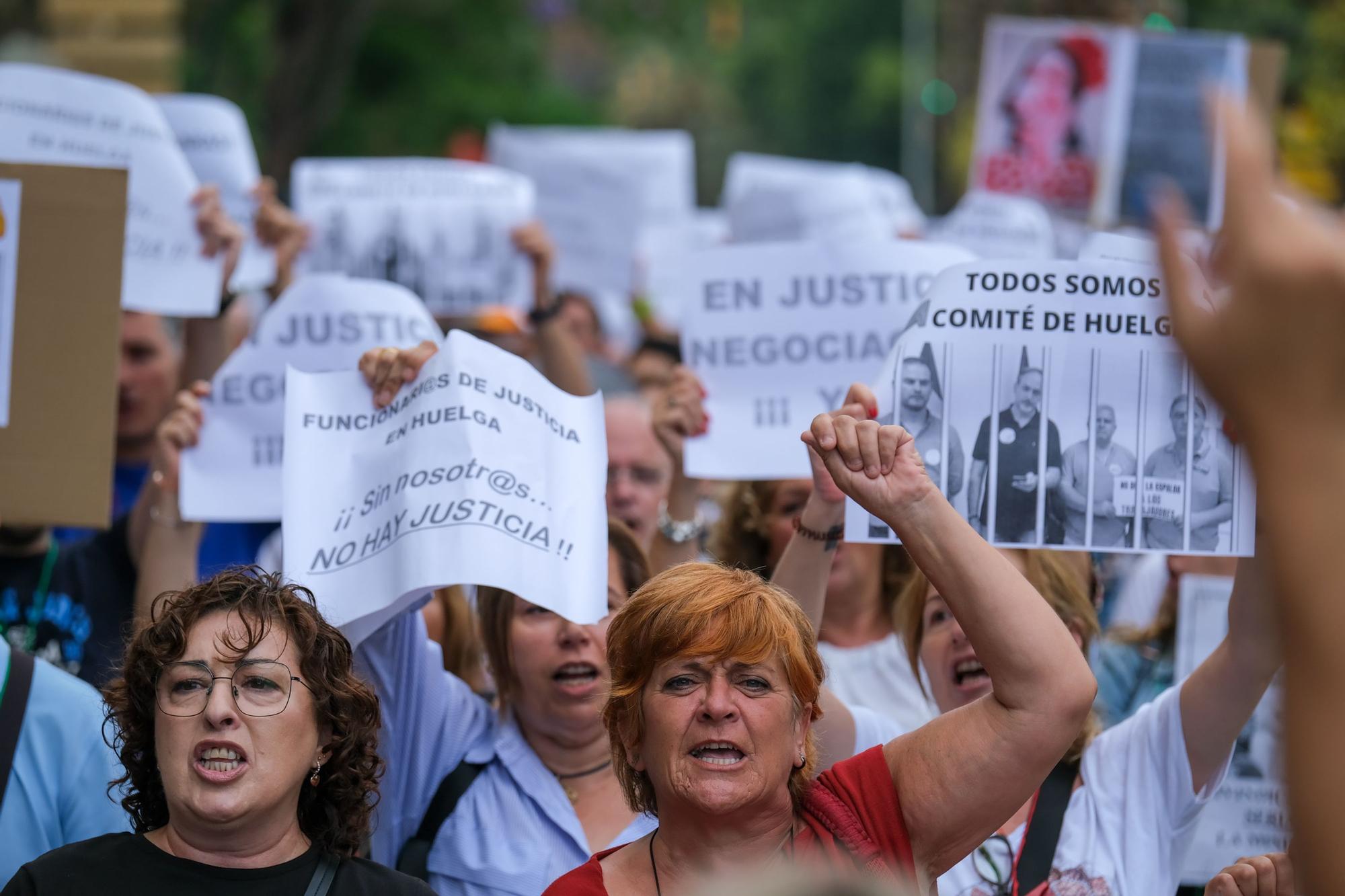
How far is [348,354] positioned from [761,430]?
1.10m

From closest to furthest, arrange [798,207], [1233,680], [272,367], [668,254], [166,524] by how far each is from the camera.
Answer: [1233,680]
[166,524]
[272,367]
[798,207]
[668,254]

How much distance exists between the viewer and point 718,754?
250 cm

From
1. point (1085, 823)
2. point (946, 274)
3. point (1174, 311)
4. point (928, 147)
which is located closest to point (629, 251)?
point (946, 274)

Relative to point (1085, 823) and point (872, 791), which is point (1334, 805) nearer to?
point (872, 791)

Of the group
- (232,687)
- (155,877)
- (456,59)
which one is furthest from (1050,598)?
(456,59)

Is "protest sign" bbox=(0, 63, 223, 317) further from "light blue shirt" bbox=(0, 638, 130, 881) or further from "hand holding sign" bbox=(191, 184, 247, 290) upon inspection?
"light blue shirt" bbox=(0, 638, 130, 881)

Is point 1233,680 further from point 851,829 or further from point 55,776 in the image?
point 55,776

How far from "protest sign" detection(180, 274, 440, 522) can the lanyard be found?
0.36 metres

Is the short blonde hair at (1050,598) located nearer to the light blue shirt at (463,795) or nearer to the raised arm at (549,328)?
the light blue shirt at (463,795)

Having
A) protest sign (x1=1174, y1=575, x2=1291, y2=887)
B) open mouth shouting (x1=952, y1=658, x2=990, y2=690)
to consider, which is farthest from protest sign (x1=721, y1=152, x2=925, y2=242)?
open mouth shouting (x1=952, y1=658, x2=990, y2=690)

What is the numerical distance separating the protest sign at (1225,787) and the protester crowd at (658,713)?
20 cm

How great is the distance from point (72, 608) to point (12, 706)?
0.78 meters

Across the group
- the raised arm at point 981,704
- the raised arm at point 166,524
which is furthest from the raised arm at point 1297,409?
the raised arm at point 166,524

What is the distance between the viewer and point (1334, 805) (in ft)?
3.83
